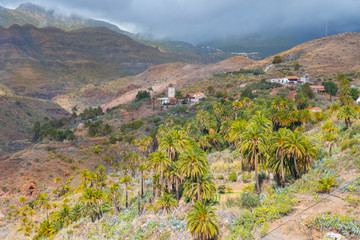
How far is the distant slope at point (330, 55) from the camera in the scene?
12389 centimetres

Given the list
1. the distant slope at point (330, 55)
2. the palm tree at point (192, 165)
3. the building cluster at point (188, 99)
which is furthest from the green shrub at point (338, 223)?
the distant slope at point (330, 55)

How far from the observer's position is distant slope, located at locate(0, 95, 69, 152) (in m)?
106

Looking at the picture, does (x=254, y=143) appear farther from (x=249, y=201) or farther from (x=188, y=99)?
(x=188, y=99)

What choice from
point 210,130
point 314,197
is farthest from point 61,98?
point 314,197

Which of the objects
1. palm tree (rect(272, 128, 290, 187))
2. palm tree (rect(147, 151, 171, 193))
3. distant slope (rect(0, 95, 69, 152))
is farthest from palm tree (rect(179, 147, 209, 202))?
distant slope (rect(0, 95, 69, 152))

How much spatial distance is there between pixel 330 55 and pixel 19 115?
165087mm

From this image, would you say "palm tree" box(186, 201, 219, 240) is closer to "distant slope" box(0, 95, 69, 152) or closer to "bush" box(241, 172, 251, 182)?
"bush" box(241, 172, 251, 182)

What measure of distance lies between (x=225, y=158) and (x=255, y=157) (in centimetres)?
2438

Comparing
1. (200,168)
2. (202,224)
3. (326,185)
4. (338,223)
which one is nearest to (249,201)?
(202,224)

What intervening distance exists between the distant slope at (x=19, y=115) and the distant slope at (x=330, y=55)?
437 feet

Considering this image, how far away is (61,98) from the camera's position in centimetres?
19462

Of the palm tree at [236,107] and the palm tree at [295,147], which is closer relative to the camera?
the palm tree at [295,147]

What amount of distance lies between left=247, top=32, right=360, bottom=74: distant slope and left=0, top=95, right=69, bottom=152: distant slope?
437 feet

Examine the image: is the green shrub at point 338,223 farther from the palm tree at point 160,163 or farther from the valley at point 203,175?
the palm tree at point 160,163
